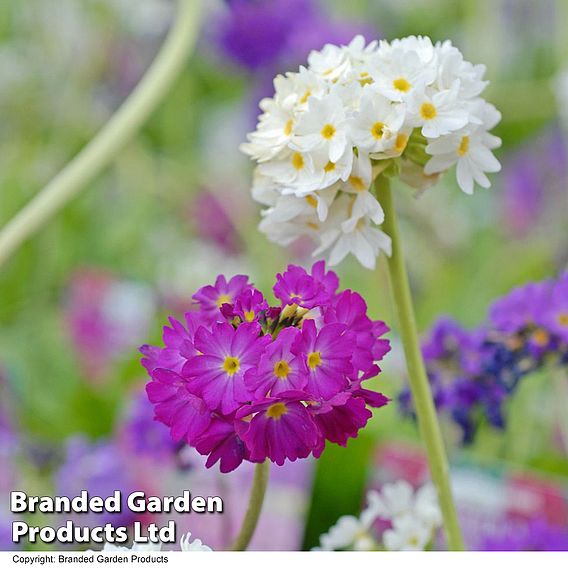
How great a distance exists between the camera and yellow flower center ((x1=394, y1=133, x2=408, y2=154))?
0.28 metres

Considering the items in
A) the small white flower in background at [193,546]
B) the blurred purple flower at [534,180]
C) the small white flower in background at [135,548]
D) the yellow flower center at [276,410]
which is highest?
the blurred purple flower at [534,180]

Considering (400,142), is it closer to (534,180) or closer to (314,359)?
(314,359)

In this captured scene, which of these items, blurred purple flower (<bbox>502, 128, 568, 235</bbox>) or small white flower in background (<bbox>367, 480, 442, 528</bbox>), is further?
blurred purple flower (<bbox>502, 128, 568, 235</bbox>)

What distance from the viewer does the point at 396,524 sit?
0.35m

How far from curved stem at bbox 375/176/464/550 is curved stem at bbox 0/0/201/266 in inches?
5.6

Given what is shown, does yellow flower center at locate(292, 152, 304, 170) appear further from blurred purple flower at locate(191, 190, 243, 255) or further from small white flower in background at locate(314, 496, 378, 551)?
blurred purple flower at locate(191, 190, 243, 255)

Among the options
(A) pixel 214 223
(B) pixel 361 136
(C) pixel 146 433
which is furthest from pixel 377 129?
(A) pixel 214 223

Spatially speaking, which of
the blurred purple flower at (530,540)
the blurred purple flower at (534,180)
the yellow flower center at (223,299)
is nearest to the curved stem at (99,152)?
the yellow flower center at (223,299)

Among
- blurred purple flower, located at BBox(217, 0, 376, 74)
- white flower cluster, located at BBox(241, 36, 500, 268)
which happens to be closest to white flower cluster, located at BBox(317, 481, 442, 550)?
white flower cluster, located at BBox(241, 36, 500, 268)

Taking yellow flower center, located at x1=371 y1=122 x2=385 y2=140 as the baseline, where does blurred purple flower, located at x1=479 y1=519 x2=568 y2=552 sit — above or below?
below

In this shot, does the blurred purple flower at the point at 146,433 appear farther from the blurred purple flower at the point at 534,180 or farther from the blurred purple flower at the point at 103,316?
the blurred purple flower at the point at 534,180

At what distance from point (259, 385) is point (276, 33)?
67cm

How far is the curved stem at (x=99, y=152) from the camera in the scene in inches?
14.8

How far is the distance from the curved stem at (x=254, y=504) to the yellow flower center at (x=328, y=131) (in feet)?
0.30
